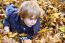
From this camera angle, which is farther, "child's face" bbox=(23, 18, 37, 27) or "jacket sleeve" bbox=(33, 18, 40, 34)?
"jacket sleeve" bbox=(33, 18, 40, 34)

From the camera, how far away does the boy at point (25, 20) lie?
2783mm

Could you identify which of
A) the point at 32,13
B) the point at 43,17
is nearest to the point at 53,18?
the point at 43,17

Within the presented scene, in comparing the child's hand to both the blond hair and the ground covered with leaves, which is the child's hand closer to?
the ground covered with leaves

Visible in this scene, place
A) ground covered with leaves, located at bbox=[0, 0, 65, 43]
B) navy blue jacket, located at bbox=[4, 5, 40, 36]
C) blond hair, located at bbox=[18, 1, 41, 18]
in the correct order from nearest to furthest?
1. blond hair, located at bbox=[18, 1, 41, 18]
2. ground covered with leaves, located at bbox=[0, 0, 65, 43]
3. navy blue jacket, located at bbox=[4, 5, 40, 36]

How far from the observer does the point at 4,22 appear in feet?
10.3

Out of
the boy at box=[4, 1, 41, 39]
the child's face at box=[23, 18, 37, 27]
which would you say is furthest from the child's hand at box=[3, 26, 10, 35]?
the child's face at box=[23, 18, 37, 27]

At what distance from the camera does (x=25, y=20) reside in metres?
2.86

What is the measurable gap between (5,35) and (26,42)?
31 cm

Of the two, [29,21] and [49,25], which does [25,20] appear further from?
[49,25]

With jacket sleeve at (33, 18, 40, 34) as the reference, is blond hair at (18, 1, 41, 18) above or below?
above

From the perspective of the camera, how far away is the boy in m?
2.78

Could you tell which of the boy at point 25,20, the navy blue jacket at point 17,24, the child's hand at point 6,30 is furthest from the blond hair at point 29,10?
the child's hand at point 6,30

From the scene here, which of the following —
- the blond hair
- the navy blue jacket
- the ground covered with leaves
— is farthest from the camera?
the navy blue jacket

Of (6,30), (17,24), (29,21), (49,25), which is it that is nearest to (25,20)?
(29,21)
